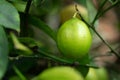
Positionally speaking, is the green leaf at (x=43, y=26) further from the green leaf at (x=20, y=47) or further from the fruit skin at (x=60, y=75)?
the fruit skin at (x=60, y=75)

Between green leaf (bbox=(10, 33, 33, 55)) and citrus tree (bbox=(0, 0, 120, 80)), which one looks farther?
green leaf (bbox=(10, 33, 33, 55))

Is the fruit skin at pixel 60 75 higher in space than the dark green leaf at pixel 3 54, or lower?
lower

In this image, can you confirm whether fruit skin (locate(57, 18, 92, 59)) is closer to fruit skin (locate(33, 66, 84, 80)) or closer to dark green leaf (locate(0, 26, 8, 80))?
fruit skin (locate(33, 66, 84, 80))

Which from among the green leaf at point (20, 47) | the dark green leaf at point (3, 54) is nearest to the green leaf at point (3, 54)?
the dark green leaf at point (3, 54)

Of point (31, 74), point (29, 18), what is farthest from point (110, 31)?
point (29, 18)

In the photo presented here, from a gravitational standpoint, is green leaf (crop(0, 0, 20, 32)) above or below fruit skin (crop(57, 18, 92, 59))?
above

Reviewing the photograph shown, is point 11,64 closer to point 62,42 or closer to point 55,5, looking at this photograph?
point 62,42

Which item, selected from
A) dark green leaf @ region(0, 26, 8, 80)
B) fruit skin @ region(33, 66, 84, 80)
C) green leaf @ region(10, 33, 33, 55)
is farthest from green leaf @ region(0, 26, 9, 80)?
green leaf @ region(10, 33, 33, 55)
